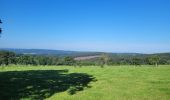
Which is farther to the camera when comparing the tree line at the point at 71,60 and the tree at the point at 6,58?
the tree line at the point at 71,60

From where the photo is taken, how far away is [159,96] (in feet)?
83.0

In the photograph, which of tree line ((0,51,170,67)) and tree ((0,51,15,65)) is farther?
tree line ((0,51,170,67))

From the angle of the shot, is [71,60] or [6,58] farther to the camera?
[71,60]

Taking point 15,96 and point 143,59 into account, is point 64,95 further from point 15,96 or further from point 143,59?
point 143,59

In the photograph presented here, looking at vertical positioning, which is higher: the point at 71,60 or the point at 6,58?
the point at 6,58

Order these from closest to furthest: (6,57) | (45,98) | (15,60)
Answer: (45,98)
(6,57)
(15,60)

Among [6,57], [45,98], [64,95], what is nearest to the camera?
[45,98]

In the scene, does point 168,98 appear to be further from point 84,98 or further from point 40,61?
point 40,61

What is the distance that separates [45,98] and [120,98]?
248 inches

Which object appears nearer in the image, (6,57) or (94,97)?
(94,97)

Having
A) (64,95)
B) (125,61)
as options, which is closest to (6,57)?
(125,61)

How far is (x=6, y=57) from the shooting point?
14225 cm

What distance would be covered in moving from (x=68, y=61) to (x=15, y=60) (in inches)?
1118

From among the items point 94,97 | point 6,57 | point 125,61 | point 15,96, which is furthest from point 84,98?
point 125,61
